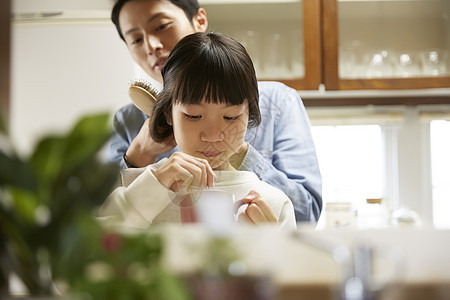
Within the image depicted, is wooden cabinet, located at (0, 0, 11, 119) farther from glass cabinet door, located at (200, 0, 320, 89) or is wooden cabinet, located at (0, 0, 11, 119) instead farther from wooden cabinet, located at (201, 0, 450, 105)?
wooden cabinet, located at (201, 0, 450, 105)

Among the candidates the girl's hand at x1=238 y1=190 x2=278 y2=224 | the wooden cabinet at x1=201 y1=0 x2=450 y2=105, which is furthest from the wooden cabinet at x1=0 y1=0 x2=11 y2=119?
the wooden cabinet at x1=201 y1=0 x2=450 y2=105

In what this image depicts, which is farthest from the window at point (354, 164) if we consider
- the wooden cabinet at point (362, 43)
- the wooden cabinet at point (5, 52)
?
the wooden cabinet at point (5, 52)

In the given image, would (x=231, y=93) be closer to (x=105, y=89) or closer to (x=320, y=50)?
(x=105, y=89)

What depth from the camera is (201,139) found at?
3.39 feet

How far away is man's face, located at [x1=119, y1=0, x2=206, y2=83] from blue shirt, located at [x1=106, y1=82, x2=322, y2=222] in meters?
0.10

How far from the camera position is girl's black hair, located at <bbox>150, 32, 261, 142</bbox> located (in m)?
1.02

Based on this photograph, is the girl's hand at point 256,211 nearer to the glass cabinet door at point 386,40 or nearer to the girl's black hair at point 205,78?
the girl's black hair at point 205,78

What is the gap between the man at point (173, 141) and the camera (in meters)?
1.08

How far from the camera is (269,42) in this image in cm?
151

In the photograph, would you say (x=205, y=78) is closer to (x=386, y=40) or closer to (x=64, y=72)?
(x=64, y=72)

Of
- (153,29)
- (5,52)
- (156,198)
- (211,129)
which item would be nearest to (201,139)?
(211,129)

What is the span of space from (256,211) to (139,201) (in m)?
0.20

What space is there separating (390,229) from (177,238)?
1.06 feet

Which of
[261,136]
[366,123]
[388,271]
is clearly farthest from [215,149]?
[366,123]
